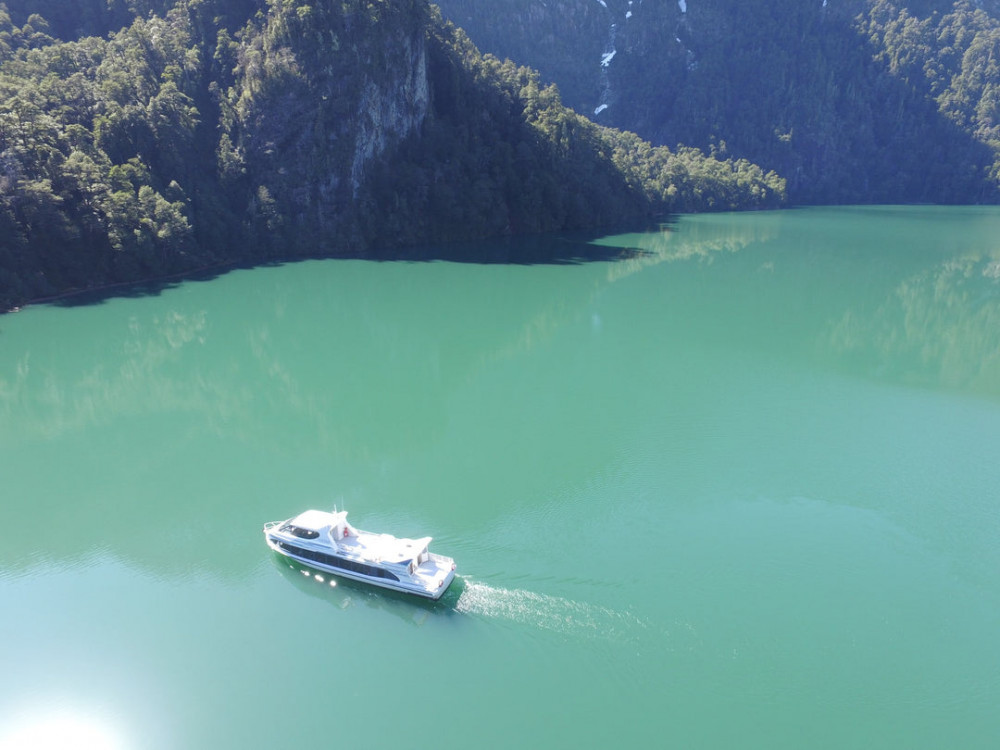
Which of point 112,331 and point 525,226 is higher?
point 525,226

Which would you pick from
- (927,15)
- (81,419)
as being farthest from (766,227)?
(927,15)

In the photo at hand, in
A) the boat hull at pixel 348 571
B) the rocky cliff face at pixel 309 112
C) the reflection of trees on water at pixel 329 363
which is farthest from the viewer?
the rocky cliff face at pixel 309 112

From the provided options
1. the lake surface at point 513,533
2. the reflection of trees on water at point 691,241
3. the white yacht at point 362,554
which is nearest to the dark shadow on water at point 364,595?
the lake surface at point 513,533

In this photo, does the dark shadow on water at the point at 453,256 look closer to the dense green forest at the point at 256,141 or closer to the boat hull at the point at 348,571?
the dense green forest at the point at 256,141

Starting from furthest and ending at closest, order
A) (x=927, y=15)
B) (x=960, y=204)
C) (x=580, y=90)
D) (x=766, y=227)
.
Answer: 1. (x=927, y=15)
2. (x=580, y=90)
3. (x=960, y=204)
4. (x=766, y=227)

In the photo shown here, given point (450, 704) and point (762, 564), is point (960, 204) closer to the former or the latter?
point (762, 564)

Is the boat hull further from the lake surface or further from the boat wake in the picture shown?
the boat wake

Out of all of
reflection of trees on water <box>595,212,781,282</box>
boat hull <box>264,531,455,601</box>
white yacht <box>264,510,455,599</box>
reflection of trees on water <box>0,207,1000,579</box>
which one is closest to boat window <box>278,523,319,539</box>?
white yacht <box>264,510,455,599</box>
